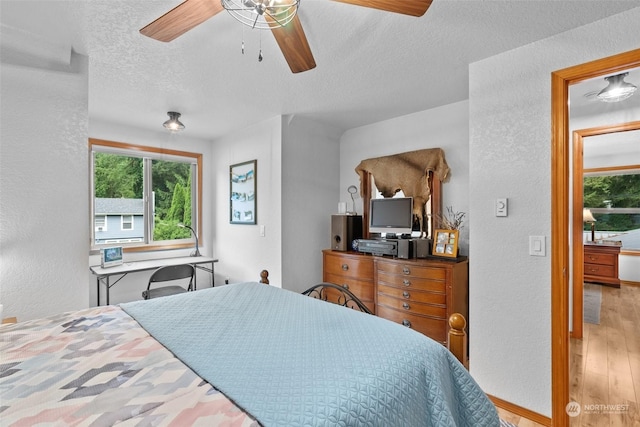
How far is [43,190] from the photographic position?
1.79m

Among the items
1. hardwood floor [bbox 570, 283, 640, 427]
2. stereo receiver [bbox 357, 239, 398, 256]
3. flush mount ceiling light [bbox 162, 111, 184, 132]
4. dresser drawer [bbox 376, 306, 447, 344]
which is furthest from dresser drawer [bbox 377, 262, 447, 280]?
flush mount ceiling light [bbox 162, 111, 184, 132]

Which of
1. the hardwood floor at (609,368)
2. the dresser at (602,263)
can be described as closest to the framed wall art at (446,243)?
the hardwood floor at (609,368)

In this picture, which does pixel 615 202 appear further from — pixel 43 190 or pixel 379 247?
pixel 43 190

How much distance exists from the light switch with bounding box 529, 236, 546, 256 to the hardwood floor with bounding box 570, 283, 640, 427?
1000 millimetres

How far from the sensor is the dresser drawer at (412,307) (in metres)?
2.49

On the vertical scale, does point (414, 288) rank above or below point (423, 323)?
above

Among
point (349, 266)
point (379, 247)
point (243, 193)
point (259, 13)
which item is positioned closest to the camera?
point (259, 13)

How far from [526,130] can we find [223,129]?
10.5 ft

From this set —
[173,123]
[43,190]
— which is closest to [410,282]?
[43,190]

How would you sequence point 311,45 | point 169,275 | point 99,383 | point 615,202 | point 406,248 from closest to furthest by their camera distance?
point 99,383 < point 311,45 < point 406,248 < point 169,275 < point 615,202

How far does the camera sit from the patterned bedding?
0.73 meters

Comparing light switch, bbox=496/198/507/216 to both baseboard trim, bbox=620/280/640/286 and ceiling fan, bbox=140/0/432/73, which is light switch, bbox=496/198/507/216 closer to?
ceiling fan, bbox=140/0/432/73

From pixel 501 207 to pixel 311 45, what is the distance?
1.56 m

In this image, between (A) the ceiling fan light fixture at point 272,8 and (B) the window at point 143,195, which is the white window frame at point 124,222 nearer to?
(B) the window at point 143,195
